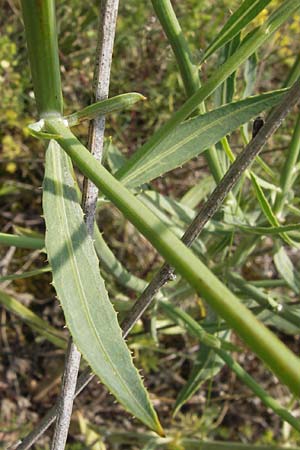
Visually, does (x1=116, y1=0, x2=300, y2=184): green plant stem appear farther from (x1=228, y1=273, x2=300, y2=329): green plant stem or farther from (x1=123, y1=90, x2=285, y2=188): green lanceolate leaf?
(x1=228, y1=273, x2=300, y2=329): green plant stem

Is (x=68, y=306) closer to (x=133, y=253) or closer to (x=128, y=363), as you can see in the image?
(x=128, y=363)

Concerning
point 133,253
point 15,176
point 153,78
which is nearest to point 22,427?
point 133,253

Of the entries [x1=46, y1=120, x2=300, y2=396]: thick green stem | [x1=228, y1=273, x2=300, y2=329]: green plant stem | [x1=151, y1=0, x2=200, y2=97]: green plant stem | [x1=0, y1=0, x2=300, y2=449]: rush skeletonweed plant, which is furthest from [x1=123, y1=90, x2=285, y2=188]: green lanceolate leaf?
[x1=228, y1=273, x2=300, y2=329]: green plant stem

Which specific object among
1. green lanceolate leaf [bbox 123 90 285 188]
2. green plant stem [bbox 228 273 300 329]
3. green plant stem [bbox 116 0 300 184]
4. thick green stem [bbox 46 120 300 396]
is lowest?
thick green stem [bbox 46 120 300 396]

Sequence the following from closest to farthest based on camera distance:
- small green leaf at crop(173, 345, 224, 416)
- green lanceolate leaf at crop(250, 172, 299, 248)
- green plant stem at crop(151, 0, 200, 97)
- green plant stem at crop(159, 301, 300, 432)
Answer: green plant stem at crop(151, 0, 200, 97) < green lanceolate leaf at crop(250, 172, 299, 248) < green plant stem at crop(159, 301, 300, 432) < small green leaf at crop(173, 345, 224, 416)

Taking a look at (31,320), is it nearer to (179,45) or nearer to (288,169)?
(288,169)

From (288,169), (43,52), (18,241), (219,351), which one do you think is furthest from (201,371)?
(43,52)
